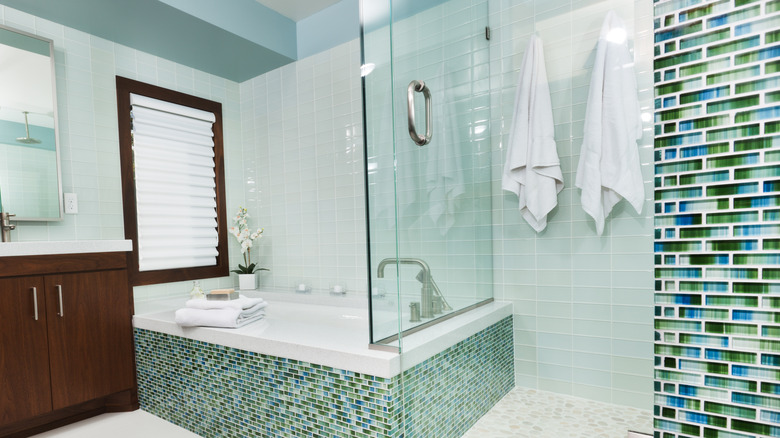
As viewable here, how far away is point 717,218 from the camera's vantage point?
551mm

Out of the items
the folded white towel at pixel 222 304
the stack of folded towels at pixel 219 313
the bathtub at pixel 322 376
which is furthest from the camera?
the folded white towel at pixel 222 304

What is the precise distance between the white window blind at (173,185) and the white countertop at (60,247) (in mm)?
528

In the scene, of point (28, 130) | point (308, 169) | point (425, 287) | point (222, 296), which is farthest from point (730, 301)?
point (28, 130)

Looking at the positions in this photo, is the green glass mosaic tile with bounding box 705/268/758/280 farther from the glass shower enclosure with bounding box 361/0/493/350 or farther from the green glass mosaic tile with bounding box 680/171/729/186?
the glass shower enclosure with bounding box 361/0/493/350

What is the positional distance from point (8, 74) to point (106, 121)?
1.71ft

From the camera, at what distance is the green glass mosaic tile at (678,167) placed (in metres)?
0.56

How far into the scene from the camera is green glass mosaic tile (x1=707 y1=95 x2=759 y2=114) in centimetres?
52

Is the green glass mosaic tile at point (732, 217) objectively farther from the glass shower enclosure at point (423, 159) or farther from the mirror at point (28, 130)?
the mirror at point (28, 130)

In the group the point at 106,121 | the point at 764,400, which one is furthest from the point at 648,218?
the point at 106,121

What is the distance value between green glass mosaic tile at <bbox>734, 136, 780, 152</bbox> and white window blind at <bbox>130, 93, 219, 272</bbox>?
3148 mm

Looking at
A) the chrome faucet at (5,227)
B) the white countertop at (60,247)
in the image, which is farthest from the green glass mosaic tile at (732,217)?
the chrome faucet at (5,227)

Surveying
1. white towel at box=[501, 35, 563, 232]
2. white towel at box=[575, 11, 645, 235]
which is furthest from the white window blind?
white towel at box=[575, 11, 645, 235]

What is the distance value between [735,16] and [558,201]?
164cm

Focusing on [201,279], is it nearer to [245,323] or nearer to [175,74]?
[245,323]
